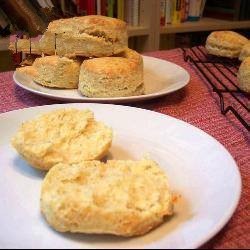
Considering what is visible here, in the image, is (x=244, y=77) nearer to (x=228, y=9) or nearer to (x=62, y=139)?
(x=62, y=139)

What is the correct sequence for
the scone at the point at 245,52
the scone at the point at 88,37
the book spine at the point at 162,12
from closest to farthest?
the scone at the point at 88,37 < the scone at the point at 245,52 < the book spine at the point at 162,12

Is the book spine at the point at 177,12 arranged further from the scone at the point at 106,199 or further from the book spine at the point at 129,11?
the scone at the point at 106,199

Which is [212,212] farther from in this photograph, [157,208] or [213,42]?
[213,42]

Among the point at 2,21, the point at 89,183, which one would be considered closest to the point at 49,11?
the point at 2,21

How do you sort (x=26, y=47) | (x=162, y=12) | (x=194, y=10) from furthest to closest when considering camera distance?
(x=194, y=10)
(x=162, y=12)
(x=26, y=47)

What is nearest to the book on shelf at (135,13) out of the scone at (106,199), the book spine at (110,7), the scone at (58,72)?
the book spine at (110,7)

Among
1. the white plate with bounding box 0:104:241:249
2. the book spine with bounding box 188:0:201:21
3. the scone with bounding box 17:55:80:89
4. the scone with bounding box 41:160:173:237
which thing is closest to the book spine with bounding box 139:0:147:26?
the book spine with bounding box 188:0:201:21

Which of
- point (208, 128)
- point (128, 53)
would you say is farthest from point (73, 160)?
point (128, 53)
